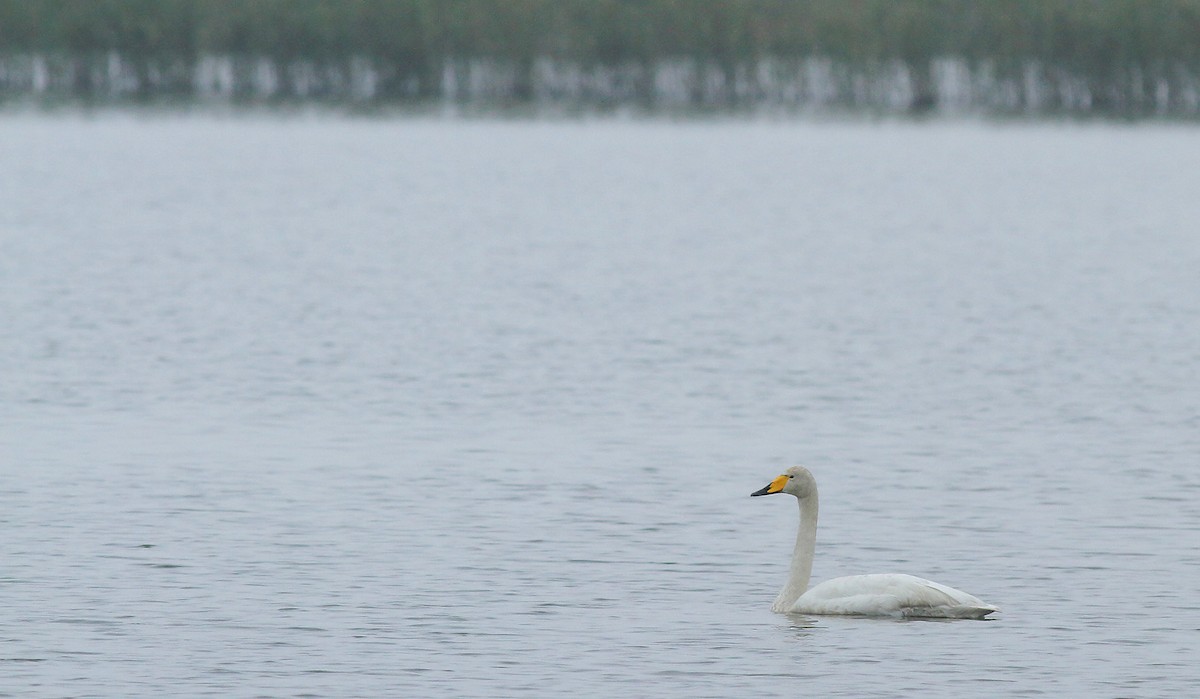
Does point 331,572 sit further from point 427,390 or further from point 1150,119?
point 1150,119

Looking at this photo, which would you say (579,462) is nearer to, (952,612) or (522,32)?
(952,612)

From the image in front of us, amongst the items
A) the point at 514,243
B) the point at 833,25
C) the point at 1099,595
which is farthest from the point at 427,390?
the point at 833,25

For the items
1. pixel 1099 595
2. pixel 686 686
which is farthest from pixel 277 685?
pixel 1099 595

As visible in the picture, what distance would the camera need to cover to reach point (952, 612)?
14023mm

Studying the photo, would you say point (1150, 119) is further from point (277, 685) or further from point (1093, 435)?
point (277, 685)

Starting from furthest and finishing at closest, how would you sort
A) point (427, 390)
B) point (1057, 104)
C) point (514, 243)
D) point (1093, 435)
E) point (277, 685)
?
point (1057, 104)
point (514, 243)
point (427, 390)
point (1093, 435)
point (277, 685)

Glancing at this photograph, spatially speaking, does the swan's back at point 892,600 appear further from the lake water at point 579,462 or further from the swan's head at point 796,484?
the swan's head at point 796,484

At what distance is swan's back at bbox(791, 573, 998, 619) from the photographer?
13977 mm

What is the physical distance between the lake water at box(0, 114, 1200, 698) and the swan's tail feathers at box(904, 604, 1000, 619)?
0.60ft

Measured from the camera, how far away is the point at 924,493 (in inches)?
743

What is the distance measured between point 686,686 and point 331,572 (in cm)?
385

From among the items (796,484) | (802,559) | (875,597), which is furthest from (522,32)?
(875,597)

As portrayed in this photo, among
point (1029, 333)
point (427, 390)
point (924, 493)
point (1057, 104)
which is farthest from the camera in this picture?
point (1057, 104)

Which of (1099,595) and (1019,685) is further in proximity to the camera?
(1099,595)
